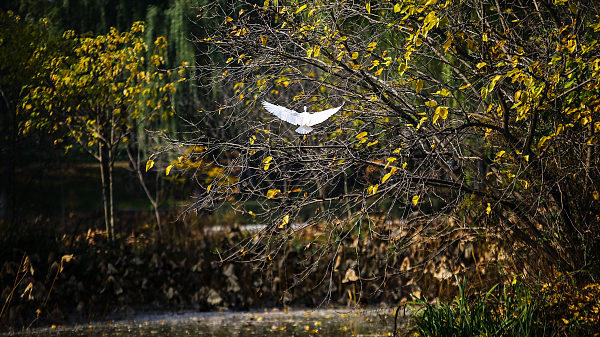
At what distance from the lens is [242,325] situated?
23.1 ft

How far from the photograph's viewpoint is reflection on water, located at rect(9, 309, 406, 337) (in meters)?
6.55

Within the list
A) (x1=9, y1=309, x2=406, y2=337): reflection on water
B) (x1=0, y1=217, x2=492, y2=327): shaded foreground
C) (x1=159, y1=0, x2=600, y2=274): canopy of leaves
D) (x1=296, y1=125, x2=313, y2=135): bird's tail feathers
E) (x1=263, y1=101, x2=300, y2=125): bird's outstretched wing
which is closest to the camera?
(x1=296, y1=125, x2=313, y2=135): bird's tail feathers

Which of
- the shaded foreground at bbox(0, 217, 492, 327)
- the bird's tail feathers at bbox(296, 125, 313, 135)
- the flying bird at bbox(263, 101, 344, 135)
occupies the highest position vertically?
the flying bird at bbox(263, 101, 344, 135)

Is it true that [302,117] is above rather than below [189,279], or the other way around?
above

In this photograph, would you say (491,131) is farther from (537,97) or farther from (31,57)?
(31,57)

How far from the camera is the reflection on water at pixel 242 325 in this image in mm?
6555

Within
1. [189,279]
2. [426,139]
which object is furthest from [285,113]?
[189,279]

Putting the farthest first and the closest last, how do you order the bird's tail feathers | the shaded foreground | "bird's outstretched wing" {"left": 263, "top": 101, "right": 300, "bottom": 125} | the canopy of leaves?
the shaded foreground → the canopy of leaves → "bird's outstretched wing" {"left": 263, "top": 101, "right": 300, "bottom": 125} → the bird's tail feathers

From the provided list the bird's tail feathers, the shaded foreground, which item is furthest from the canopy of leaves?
→ the shaded foreground

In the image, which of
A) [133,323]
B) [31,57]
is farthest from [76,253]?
[31,57]

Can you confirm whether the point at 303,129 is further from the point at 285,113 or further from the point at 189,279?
the point at 189,279

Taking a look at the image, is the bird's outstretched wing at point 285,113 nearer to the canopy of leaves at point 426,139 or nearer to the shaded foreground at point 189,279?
the canopy of leaves at point 426,139

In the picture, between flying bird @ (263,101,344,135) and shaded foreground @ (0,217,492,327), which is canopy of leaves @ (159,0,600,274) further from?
shaded foreground @ (0,217,492,327)

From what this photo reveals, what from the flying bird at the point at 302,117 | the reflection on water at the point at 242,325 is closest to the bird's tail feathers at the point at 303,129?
the flying bird at the point at 302,117
